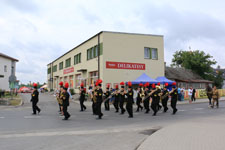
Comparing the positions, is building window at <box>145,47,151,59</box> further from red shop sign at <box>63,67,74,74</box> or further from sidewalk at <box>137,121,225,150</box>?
sidewalk at <box>137,121,225,150</box>

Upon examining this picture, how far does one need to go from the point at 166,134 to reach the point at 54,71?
155ft

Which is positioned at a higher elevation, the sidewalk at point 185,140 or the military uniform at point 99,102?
the military uniform at point 99,102

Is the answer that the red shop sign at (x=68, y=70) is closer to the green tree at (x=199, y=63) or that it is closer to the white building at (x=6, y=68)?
the white building at (x=6, y=68)

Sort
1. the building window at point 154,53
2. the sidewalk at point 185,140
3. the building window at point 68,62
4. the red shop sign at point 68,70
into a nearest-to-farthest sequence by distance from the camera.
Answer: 1. the sidewalk at point 185,140
2. the building window at point 154,53
3. the red shop sign at point 68,70
4. the building window at point 68,62

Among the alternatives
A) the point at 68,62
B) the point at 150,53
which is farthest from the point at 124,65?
the point at 68,62

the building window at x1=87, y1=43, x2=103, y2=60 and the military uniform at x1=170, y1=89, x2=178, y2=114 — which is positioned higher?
the building window at x1=87, y1=43, x2=103, y2=60

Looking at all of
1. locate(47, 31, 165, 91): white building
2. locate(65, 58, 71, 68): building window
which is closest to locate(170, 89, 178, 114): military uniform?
locate(47, 31, 165, 91): white building

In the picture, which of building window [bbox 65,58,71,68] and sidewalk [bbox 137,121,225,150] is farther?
building window [bbox 65,58,71,68]

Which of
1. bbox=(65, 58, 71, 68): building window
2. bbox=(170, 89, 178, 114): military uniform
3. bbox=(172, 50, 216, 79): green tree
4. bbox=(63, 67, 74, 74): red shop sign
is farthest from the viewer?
bbox=(172, 50, 216, 79): green tree

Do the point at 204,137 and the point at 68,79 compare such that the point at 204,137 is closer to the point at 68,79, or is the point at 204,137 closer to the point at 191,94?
the point at 191,94

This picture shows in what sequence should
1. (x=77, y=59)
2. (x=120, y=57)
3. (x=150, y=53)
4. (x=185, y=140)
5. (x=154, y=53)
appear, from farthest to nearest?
(x=77, y=59)
(x=154, y=53)
(x=150, y=53)
(x=120, y=57)
(x=185, y=140)

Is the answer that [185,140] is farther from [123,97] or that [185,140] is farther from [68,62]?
[68,62]

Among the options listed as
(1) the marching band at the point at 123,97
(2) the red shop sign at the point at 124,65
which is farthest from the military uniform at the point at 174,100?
(2) the red shop sign at the point at 124,65

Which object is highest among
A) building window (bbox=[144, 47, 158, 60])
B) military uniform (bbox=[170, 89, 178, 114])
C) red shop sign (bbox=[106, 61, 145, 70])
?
building window (bbox=[144, 47, 158, 60])
